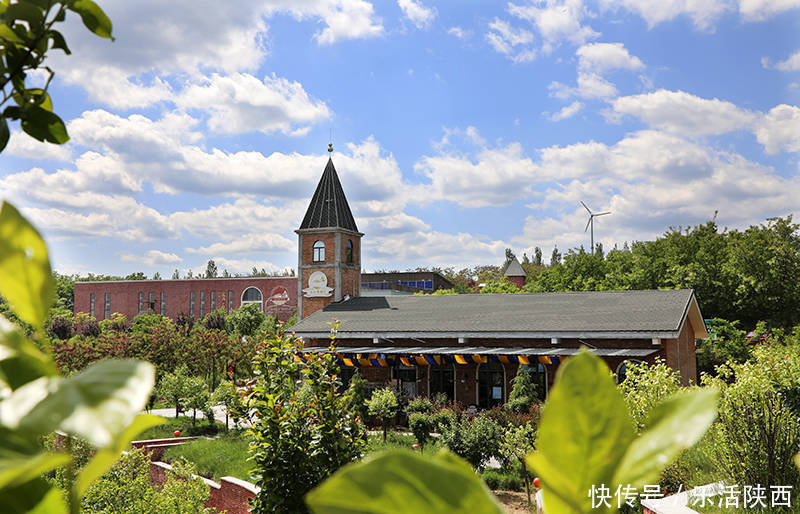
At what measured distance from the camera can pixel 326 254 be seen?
84.2 feet

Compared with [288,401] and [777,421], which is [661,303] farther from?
[288,401]

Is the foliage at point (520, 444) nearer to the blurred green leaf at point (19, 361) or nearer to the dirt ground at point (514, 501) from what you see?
the dirt ground at point (514, 501)

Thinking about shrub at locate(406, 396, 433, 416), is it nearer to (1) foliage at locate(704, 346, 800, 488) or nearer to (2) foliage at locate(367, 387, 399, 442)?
(2) foliage at locate(367, 387, 399, 442)

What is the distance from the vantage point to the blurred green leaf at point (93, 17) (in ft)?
2.50

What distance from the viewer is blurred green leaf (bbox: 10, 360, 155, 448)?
333 mm

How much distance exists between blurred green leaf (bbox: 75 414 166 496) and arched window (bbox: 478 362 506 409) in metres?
19.0

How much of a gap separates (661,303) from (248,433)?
54.7 feet

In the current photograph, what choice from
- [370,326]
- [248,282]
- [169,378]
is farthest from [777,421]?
[248,282]

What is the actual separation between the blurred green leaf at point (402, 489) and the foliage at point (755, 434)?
891cm

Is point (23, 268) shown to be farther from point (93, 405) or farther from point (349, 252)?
point (349, 252)

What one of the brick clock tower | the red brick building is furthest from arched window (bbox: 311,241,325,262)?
Answer: the red brick building

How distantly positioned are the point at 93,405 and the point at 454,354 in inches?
733

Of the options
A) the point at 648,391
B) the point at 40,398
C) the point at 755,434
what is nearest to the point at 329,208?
the point at 648,391

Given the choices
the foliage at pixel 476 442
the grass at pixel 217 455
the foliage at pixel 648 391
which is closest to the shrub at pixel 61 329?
the grass at pixel 217 455
